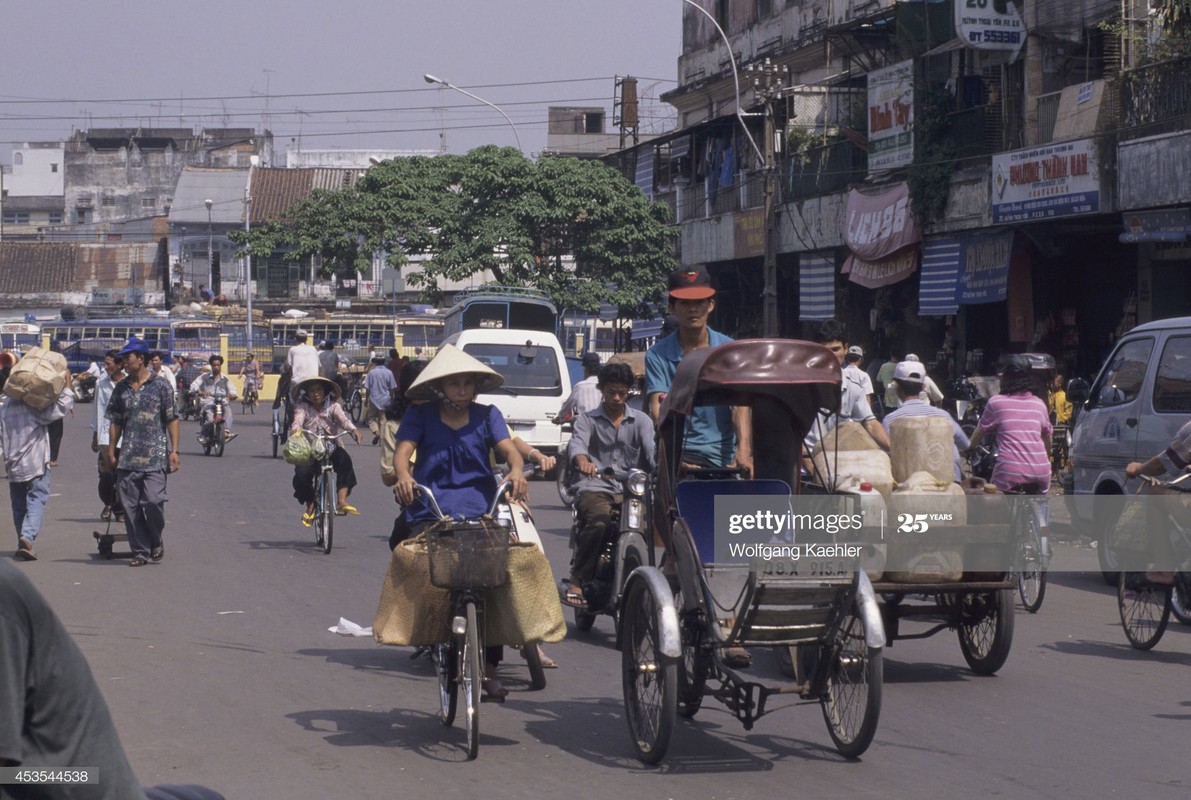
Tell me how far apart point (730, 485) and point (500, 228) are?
93.0 ft

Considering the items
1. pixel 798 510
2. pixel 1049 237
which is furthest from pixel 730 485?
pixel 1049 237

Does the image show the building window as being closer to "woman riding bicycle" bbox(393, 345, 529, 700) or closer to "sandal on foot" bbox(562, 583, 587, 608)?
"sandal on foot" bbox(562, 583, 587, 608)

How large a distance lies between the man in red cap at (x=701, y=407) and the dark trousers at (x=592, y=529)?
5.83 ft

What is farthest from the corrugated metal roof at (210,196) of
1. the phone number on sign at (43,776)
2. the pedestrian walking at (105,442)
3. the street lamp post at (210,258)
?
the phone number on sign at (43,776)

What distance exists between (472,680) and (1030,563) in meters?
5.07

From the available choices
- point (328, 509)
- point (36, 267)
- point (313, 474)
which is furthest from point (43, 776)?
point (36, 267)

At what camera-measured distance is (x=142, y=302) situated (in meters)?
69.2

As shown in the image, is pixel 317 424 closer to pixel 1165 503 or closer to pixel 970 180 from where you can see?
pixel 1165 503

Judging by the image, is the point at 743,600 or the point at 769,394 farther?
the point at 769,394

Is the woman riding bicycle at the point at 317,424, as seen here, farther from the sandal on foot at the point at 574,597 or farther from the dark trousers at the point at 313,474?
the sandal on foot at the point at 574,597

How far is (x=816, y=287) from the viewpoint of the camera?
28.8 meters

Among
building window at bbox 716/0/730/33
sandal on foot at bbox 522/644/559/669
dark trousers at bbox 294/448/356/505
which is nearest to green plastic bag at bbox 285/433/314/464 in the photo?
dark trousers at bbox 294/448/356/505

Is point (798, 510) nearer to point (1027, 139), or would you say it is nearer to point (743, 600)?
point (743, 600)

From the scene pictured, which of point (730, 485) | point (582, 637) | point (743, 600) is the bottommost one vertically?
point (582, 637)
